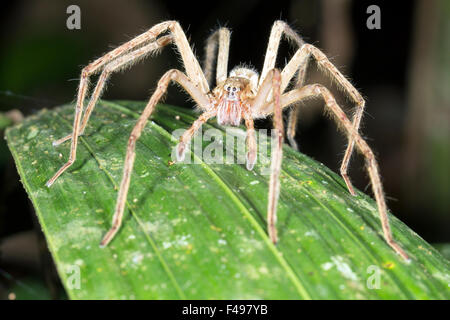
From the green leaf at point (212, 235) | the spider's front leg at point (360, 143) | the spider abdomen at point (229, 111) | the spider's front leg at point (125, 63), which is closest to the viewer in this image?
the green leaf at point (212, 235)

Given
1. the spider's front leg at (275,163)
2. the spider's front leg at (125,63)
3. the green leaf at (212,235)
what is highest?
the spider's front leg at (125,63)

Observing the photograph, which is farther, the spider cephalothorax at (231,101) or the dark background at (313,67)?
the dark background at (313,67)

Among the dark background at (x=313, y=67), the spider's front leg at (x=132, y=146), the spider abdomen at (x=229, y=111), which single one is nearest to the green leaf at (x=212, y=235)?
the spider's front leg at (x=132, y=146)

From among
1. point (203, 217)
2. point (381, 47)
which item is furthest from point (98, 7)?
point (203, 217)

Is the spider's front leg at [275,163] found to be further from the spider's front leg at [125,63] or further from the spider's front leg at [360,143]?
the spider's front leg at [125,63]

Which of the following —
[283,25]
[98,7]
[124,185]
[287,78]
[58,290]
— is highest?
[98,7]

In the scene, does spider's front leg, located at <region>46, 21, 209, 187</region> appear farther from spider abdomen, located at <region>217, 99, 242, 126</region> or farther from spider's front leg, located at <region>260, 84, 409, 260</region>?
spider's front leg, located at <region>260, 84, 409, 260</region>

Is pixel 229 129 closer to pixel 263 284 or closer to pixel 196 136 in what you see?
pixel 196 136
